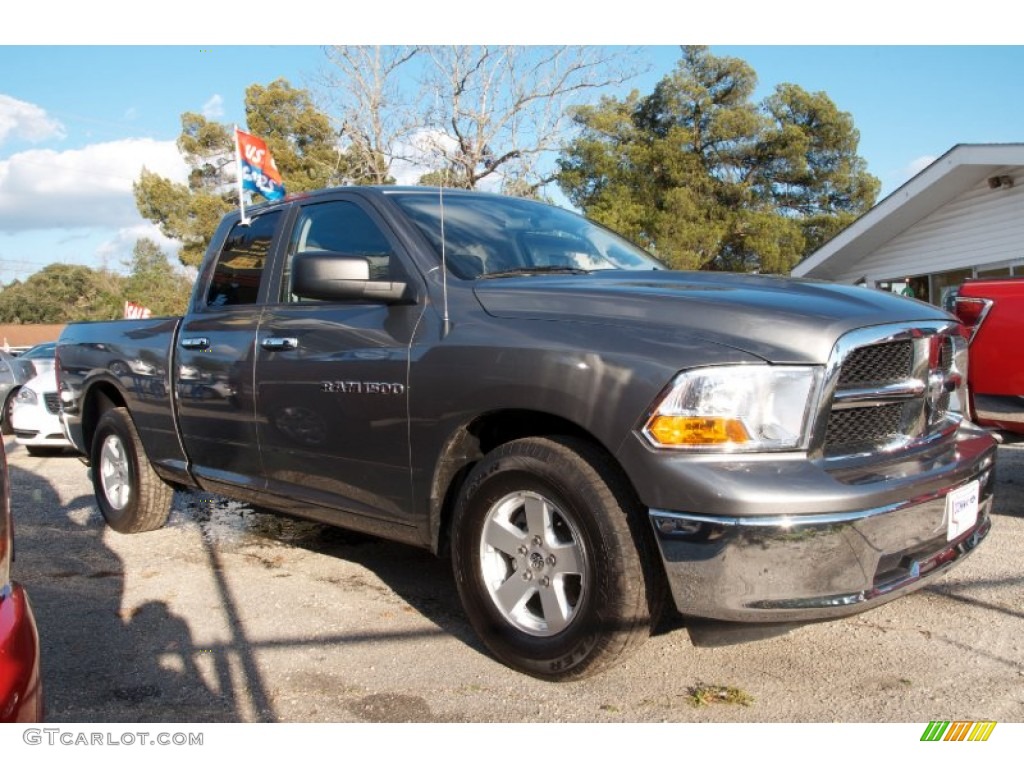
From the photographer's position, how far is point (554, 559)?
2889mm

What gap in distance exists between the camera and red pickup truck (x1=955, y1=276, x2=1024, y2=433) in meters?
4.44

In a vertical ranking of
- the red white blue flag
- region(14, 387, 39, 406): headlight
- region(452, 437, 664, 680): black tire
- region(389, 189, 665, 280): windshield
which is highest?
the red white blue flag

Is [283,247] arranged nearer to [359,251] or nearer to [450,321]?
[359,251]

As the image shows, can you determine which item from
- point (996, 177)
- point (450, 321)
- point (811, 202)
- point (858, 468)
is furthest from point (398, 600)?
point (811, 202)

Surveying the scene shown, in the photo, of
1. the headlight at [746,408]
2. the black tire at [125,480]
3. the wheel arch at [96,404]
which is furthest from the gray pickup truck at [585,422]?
the wheel arch at [96,404]

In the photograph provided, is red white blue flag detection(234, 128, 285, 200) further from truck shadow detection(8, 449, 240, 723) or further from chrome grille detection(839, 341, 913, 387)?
chrome grille detection(839, 341, 913, 387)

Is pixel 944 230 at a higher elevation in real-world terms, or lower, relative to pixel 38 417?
higher

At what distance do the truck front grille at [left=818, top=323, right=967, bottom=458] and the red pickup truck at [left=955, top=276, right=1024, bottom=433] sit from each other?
1.56 metres

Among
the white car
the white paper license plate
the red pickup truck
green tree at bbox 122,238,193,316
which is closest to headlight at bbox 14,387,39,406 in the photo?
the white car

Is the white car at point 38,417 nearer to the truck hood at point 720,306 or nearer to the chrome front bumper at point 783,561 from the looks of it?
the truck hood at point 720,306

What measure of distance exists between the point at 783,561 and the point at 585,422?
736 millimetres

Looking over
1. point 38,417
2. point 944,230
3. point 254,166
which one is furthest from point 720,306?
point 944,230

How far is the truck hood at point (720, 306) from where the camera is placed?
258 cm

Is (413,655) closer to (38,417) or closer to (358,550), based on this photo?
(358,550)
